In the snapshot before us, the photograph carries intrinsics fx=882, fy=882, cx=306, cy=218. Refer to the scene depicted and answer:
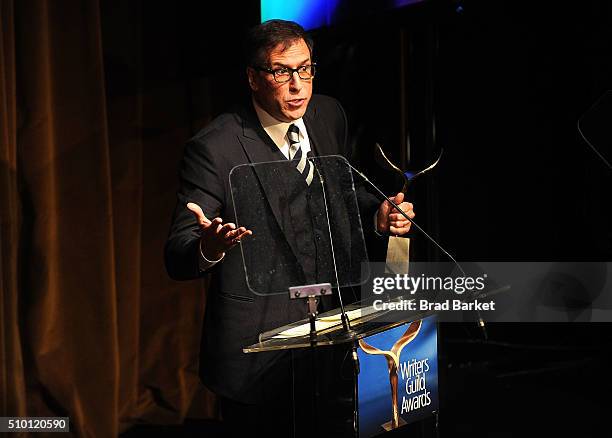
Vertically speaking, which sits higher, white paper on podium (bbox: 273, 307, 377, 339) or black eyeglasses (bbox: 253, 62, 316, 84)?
black eyeglasses (bbox: 253, 62, 316, 84)

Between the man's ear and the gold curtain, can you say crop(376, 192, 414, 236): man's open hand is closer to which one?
the man's ear

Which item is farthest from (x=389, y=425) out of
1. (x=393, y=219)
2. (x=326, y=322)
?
(x=393, y=219)

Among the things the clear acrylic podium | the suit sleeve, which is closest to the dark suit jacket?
the suit sleeve

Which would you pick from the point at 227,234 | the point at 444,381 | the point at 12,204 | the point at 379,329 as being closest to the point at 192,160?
the point at 227,234

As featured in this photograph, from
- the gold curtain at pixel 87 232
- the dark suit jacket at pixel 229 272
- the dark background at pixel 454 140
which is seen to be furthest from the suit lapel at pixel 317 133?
the gold curtain at pixel 87 232

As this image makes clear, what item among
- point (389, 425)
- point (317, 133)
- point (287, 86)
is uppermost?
point (287, 86)

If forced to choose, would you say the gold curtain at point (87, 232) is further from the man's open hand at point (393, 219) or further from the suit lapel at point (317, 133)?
the man's open hand at point (393, 219)

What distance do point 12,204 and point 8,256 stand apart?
0.58 ft

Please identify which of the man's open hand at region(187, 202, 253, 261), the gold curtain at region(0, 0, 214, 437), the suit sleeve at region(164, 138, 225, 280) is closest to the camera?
the man's open hand at region(187, 202, 253, 261)

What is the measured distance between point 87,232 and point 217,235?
5.20ft

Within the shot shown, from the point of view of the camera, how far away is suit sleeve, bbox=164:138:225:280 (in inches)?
81.7

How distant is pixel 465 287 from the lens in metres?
2.87

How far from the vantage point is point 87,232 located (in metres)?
3.25

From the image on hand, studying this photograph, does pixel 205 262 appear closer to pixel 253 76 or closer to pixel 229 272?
pixel 229 272
